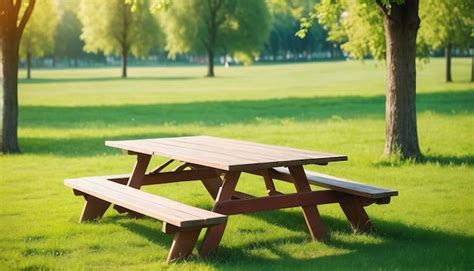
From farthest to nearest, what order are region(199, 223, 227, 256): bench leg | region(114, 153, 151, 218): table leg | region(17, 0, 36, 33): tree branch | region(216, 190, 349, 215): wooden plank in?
region(17, 0, 36, 33): tree branch, region(114, 153, 151, 218): table leg, region(216, 190, 349, 215): wooden plank, region(199, 223, 227, 256): bench leg

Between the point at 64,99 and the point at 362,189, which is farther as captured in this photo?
the point at 64,99

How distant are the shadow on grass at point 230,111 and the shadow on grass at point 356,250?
13786 mm

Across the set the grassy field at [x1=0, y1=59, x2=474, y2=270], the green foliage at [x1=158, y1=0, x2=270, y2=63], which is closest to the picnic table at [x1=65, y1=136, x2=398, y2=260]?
the grassy field at [x1=0, y1=59, x2=474, y2=270]

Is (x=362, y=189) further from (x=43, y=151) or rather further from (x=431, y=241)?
(x=43, y=151)

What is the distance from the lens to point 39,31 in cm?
6062

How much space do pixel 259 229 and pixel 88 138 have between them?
1096 centimetres

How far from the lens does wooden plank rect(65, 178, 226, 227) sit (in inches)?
251

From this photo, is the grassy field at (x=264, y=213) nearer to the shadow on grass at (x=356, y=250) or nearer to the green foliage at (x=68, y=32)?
the shadow on grass at (x=356, y=250)

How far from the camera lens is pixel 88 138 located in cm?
1845

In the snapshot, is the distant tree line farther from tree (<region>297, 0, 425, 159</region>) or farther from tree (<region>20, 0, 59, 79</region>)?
tree (<region>297, 0, 425, 159</region>)

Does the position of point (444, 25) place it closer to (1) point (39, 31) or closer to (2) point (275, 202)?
(2) point (275, 202)

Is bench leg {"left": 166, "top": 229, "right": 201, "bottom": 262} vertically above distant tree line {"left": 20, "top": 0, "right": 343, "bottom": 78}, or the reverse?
distant tree line {"left": 20, "top": 0, "right": 343, "bottom": 78}

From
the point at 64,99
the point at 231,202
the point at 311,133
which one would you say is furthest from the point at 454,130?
the point at 64,99

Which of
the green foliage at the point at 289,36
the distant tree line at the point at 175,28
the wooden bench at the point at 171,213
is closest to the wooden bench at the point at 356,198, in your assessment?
the wooden bench at the point at 171,213
